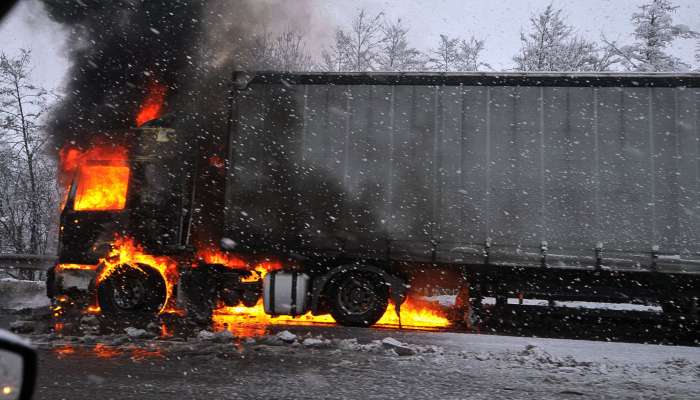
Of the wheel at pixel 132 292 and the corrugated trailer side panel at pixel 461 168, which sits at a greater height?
the corrugated trailer side panel at pixel 461 168

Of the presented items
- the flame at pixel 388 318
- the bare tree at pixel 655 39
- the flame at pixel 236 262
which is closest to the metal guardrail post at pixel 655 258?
the flame at pixel 388 318

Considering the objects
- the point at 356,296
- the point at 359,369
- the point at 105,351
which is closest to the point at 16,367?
the point at 359,369

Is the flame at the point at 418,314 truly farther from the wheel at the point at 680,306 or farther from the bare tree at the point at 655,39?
the bare tree at the point at 655,39

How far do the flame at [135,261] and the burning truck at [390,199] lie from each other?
23mm

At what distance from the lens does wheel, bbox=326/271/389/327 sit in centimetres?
849

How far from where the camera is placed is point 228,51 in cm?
997

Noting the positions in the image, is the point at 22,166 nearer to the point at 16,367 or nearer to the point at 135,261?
the point at 135,261

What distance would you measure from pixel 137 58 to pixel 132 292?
165 inches

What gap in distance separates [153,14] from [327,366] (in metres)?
7.80

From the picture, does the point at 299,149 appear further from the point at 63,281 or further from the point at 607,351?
the point at 607,351

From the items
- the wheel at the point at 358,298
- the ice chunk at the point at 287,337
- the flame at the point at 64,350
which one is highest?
the wheel at the point at 358,298

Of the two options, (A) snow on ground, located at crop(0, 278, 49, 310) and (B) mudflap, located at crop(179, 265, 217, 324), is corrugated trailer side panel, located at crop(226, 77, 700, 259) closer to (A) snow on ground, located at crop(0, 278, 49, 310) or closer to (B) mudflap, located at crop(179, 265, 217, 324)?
(B) mudflap, located at crop(179, 265, 217, 324)

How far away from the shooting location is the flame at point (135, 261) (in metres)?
8.73

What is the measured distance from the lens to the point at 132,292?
28.6 ft
